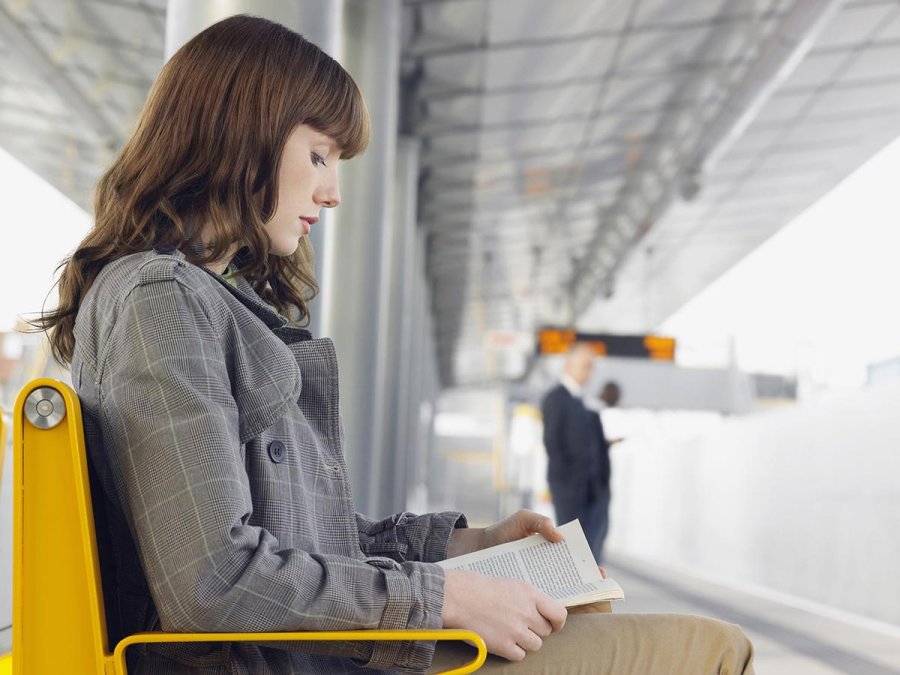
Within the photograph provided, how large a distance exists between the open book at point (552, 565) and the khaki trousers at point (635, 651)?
6cm

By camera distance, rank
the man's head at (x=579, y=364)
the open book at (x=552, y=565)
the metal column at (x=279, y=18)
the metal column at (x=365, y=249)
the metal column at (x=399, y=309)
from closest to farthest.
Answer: the open book at (x=552, y=565) → the metal column at (x=279, y=18) → the metal column at (x=365, y=249) → the man's head at (x=579, y=364) → the metal column at (x=399, y=309)

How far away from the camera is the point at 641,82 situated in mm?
9859

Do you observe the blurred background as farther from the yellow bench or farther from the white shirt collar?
the white shirt collar

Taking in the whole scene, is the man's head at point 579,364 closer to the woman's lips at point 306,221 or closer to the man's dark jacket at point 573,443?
the man's dark jacket at point 573,443

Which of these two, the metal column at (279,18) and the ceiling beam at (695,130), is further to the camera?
the ceiling beam at (695,130)

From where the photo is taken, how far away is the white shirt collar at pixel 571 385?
6396 millimetres

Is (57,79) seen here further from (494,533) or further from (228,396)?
(228,396)

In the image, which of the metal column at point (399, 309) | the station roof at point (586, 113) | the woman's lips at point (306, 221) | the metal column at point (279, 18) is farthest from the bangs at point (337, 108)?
the metal column at point (399, 309)

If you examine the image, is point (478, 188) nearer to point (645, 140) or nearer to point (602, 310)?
point (645, 140)

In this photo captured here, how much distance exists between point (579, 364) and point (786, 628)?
6.66 ft

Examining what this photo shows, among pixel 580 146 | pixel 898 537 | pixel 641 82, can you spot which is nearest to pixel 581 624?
pixel 898 537

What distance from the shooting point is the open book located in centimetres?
138

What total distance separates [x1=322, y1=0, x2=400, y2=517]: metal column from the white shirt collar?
118 centimetres

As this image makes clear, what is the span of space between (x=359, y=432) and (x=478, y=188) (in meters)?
6.48
